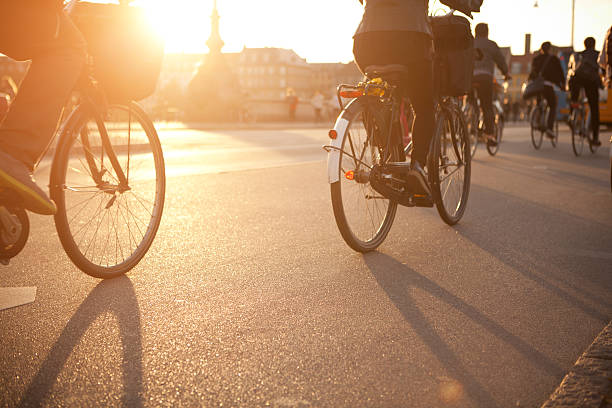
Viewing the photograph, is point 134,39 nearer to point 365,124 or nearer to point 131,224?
point 131,224

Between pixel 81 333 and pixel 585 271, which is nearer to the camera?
pixel 81 333

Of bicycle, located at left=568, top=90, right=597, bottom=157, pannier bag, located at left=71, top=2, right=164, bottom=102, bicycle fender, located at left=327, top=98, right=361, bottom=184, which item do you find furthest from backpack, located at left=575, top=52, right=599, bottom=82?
pannier bag, located at left=71, top=2, right=164, bottom=102

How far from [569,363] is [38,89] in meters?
2.29

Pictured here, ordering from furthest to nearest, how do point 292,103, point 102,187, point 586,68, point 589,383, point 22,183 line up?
1. point 292,103
2. point 586,68
3. point 102,187
4. point 22,183
5. point 589,383

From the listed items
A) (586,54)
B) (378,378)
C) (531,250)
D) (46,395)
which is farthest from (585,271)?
(586,54)

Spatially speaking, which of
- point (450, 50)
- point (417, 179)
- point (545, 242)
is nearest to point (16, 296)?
point (417, 179)

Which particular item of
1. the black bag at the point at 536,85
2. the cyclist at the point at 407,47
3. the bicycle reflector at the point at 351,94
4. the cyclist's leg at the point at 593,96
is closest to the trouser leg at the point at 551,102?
the black bag at the point at 536,85

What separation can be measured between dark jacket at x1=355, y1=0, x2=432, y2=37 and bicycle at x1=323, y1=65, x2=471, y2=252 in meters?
→ 0.23

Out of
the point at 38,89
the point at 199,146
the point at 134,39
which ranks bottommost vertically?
the point at 199,146

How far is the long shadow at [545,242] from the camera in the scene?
367 centimetres

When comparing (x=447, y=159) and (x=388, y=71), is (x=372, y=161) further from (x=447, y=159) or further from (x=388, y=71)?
(x=447, y=159)

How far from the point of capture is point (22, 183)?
268cm

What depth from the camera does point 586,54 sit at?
11.8 metres

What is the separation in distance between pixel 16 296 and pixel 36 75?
3.57 ft
